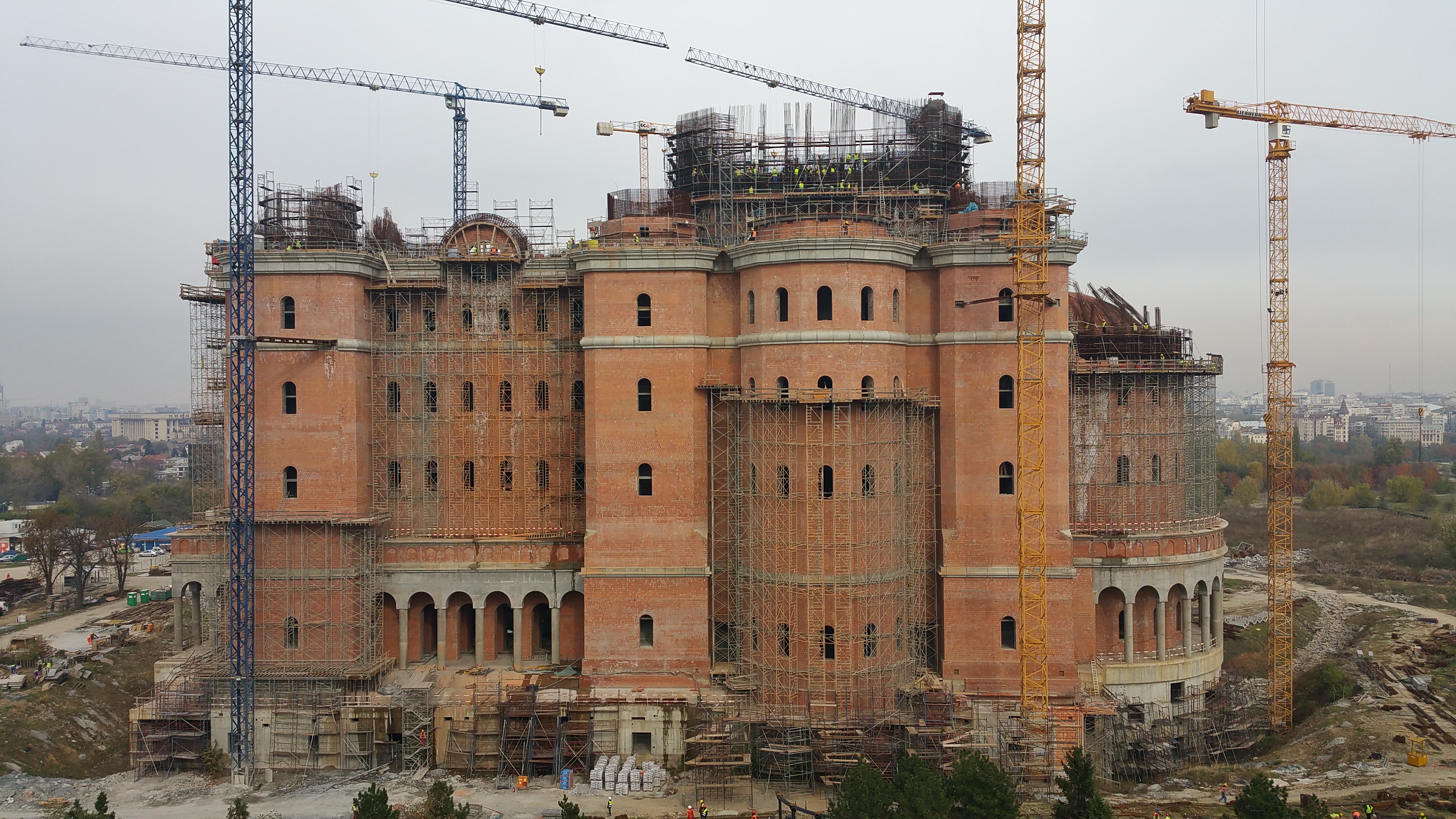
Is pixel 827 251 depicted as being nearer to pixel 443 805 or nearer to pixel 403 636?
pixel 443 805

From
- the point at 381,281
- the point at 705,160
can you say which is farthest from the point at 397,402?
the point at 705,160

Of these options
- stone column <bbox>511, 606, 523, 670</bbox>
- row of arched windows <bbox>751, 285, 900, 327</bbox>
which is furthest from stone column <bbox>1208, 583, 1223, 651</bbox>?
stone column <bbox>511, 606, 523, 670</bbox>

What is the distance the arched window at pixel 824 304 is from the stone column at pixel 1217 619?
2848 centimetres

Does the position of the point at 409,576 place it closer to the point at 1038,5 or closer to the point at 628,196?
the point at 628,196

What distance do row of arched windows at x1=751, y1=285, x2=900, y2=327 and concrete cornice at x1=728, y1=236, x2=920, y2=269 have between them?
1.34 m

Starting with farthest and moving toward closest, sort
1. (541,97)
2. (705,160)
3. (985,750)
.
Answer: (541,97)
(705,160)
(985,750)

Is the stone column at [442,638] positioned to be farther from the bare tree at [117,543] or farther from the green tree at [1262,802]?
the bare tree at [117,543]

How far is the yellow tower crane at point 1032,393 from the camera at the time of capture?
138ft

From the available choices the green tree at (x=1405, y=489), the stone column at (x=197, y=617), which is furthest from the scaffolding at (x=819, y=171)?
the green tree at (x=1405, y=489)

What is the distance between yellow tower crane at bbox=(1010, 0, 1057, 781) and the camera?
1656 inches

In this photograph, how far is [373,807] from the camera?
30438 mm

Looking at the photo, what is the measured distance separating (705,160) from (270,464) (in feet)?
88.9

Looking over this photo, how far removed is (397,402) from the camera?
49.6 m

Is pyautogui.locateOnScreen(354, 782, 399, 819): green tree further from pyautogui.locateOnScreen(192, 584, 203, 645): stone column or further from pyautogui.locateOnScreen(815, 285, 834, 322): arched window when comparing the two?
pyautogui.locateOnScreen(815, 285, 834, 322): arched window
